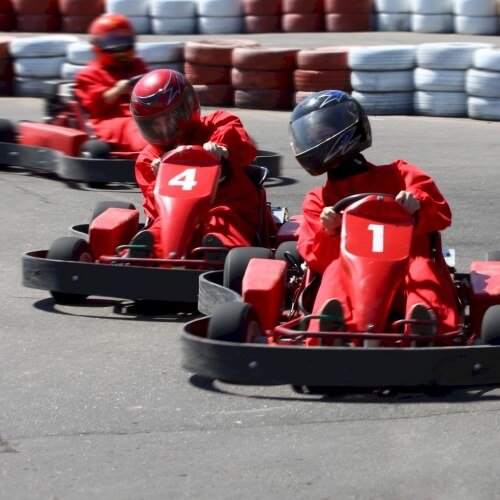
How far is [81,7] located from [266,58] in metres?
5.49

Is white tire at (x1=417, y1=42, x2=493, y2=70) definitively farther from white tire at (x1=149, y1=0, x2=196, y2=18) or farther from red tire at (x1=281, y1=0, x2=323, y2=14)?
white tire at (x1=149, y1=0, x2=196, y2=18)

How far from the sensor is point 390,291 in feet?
14.4

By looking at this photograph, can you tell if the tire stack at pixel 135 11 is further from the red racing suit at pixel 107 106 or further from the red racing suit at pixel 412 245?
the red racing suit at pixel 412 245

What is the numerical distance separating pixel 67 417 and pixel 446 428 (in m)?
1.22

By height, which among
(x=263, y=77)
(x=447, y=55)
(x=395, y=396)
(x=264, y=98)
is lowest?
(x=264, y=98)

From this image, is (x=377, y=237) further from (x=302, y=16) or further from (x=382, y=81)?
(x=302, y=16)

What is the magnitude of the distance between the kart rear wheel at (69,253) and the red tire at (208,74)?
6.94 metres

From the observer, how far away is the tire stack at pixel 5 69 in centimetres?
1342

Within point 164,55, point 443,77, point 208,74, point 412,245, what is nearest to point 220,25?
point 164,55

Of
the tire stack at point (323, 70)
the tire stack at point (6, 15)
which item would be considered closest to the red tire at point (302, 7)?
the tire stack at point (6, 15)

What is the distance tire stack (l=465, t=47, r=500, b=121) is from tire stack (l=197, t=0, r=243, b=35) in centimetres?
584

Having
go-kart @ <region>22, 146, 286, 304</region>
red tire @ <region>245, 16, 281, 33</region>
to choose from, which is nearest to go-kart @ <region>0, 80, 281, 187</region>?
go-kart @ <region>22, 146, 286, 304</region>

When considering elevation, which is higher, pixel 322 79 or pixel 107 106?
pixel 107 106

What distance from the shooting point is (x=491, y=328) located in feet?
13.9
